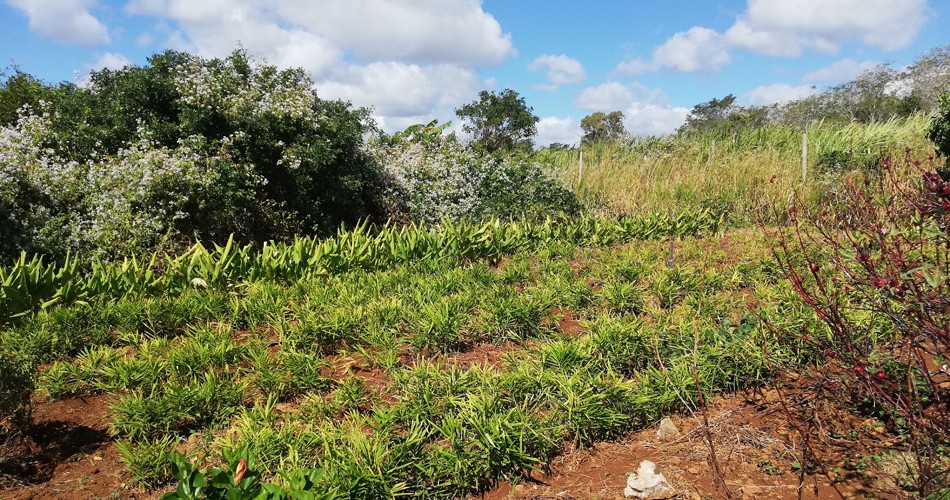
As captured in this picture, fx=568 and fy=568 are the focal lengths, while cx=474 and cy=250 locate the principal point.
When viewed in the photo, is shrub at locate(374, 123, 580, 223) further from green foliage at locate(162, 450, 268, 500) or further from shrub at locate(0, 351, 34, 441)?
green foliage at locate(162, 450, 268, 500)

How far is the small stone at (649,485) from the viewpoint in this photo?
2.22 m

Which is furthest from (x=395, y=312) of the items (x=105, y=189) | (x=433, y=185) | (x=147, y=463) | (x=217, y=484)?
(x=433, y=185)

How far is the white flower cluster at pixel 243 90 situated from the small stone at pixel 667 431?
20.7 ft

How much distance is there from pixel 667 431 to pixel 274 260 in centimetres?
368

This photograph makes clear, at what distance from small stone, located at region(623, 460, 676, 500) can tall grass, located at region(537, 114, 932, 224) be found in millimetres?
6900

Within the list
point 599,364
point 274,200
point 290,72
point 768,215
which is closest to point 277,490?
point 599,364

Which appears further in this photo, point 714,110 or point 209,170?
point 714,110

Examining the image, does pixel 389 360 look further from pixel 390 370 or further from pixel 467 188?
pixel 467 188

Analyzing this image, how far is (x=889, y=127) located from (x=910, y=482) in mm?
11248

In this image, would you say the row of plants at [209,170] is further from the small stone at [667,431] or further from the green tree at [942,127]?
the small stone at [667,431]

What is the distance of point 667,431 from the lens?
2.75 meters

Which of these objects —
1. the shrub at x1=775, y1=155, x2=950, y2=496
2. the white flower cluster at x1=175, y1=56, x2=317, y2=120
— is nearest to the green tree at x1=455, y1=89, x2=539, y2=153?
the white flower cluster at x1=175, y1=56, x2=317, y2=120

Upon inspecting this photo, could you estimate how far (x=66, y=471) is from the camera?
250 centimetres

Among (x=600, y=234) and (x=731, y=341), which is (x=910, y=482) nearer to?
(x=731, y=341)
